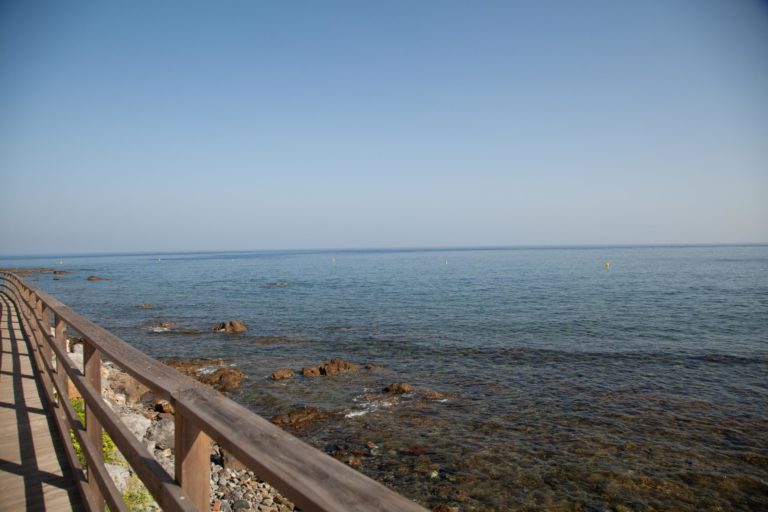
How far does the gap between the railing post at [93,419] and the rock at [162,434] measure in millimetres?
6032

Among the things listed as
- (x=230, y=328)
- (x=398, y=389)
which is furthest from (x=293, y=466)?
(x=230, y=328)

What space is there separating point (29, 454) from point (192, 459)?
4831 mm

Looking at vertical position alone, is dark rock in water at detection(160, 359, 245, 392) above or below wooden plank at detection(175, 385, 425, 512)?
below

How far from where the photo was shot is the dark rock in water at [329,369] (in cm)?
1546

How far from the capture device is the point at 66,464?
4.89m

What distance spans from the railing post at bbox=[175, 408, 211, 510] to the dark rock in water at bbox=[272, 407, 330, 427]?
397 inches

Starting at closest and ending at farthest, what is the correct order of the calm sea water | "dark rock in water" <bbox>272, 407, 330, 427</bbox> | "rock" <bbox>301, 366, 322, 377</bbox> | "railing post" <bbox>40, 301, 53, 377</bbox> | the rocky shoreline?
the rocky shoreline
"railing post" <bbox>40, 301, 53, 377</bbox>
the calm sea water
"dark rock in water" <bbox>272, 407, 330, 427</bbox>
"rock" <bbox>301, 366, 322, 377</bbox>

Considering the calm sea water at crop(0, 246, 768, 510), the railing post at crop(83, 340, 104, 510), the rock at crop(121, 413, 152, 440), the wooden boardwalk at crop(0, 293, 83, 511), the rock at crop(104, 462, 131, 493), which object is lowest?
the calm sea water at crop(0, 246, 768, 510)

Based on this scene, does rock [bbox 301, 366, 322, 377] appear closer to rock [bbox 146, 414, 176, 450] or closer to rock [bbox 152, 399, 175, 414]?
rock [bbox 152, 399, 175, 414]

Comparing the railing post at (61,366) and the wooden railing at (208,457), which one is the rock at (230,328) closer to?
the railing post at (61,366)

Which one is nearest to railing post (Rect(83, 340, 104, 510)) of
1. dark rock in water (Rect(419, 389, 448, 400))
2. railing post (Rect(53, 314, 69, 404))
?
railing post (Rect(53, 314, 69, 404))

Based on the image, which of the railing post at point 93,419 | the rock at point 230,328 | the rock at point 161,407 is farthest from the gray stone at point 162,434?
the rock at point 230,328

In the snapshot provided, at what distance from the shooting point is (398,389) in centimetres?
1366

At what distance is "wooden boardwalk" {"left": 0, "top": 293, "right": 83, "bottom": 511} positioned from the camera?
4.18m
